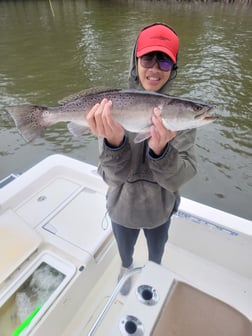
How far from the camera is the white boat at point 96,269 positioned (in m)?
1.50

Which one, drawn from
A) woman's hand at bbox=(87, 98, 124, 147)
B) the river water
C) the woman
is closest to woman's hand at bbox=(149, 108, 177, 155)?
the woman

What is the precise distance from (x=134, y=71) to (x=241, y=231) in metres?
1.75

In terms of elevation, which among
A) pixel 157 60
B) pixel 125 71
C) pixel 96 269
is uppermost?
pixel 125 71

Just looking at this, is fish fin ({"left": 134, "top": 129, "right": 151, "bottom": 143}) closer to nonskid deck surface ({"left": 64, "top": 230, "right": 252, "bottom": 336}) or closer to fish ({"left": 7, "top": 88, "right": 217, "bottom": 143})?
fish ({"left": 7, "top": 88, "right": 217, "bottom": 143})

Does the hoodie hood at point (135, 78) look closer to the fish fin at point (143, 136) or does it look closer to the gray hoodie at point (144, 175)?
the gray hoodie at point (144, 175)

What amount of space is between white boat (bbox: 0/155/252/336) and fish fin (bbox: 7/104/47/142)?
1.05 metres

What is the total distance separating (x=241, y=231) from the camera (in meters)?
2.51

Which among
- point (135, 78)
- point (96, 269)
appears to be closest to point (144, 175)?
point (135, 78)

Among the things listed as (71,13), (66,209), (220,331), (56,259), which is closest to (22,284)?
(56,259)

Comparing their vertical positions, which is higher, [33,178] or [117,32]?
[117,32]

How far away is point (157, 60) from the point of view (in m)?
1.68

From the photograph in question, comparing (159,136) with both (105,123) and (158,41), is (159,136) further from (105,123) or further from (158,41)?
(158,41)

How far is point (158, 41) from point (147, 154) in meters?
0.70

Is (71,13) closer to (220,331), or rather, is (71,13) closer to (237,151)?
(237,151)
